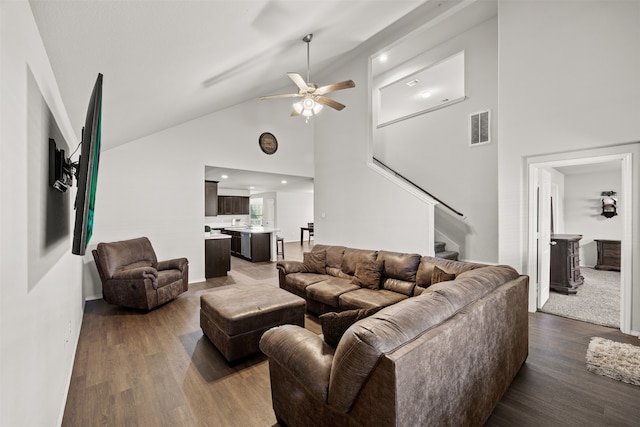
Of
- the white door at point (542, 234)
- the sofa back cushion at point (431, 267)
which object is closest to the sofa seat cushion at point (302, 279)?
the sofa back cushion at point (431, 267)

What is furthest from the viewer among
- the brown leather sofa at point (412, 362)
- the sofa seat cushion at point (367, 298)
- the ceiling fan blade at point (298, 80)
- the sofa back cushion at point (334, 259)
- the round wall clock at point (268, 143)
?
the round wall clock at point (268, 143)

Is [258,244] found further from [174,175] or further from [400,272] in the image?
[400,272]

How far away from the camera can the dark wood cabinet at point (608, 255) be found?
5.52 meters

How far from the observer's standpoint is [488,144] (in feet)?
17.0

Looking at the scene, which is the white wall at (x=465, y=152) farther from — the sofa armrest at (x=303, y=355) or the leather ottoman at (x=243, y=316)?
the sofa armrest at (x=303, y=355)

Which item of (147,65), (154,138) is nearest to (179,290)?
(154,138)

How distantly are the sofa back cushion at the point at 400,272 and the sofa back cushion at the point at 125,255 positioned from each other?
3472 mm

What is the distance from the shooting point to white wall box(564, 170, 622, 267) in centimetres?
572

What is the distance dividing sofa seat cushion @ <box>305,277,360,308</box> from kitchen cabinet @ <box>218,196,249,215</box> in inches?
287

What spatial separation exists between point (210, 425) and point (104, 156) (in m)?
4.25

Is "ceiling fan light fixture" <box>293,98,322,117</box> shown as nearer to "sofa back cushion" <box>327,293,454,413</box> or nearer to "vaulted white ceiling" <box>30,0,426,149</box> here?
"vaulted white ceiling" <box>30,0,426,149</box>

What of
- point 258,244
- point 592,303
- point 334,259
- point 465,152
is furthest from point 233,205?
point 592,303

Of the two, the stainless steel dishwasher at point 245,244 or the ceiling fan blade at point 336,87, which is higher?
the ceiling fan blade at point 336,87

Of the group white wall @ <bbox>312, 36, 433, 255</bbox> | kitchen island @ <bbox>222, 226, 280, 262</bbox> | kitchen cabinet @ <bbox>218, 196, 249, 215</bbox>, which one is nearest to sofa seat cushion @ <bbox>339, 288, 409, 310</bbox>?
white wall @ <bbox>312, 36, 433, 255</bbox>
